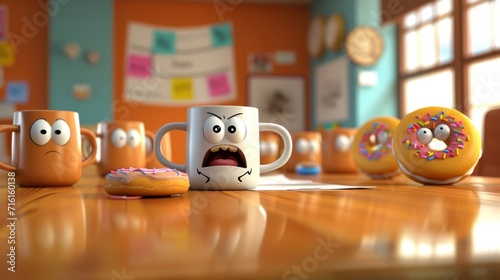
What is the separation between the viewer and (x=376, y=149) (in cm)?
116

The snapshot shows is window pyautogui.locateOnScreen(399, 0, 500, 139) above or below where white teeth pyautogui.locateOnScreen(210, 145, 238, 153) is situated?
above

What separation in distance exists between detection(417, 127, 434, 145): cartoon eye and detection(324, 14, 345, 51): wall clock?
382cm

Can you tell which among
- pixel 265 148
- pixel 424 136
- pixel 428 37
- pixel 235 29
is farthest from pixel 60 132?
pixel 235 29

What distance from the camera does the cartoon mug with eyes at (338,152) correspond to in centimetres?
146

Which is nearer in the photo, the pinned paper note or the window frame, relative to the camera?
the window frame

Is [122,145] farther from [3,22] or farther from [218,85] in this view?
[3,22]

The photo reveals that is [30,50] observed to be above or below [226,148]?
above

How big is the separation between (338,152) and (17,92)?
4198 millimetres

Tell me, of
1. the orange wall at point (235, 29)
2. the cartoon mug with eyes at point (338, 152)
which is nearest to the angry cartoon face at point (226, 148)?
the cartoon mug with eyes at point (338, 152)

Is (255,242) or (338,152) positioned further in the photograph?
(338,152)

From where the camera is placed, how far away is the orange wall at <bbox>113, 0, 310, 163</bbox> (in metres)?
5.07

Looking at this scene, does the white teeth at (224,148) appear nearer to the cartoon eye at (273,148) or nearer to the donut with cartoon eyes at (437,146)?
the donut with cartoon eyes at (437,146)

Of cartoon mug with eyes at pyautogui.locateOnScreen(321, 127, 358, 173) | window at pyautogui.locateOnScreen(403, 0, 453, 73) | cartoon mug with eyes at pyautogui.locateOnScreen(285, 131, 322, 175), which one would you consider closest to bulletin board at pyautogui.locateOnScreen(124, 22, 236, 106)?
window at pyautogui.locateOnScreen(403, 0, 453, 73)

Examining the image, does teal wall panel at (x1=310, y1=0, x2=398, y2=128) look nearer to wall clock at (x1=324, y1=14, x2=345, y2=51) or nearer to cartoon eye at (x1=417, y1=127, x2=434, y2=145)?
wall clock at (x1=324, y1=14, x2=345, y2=51)
